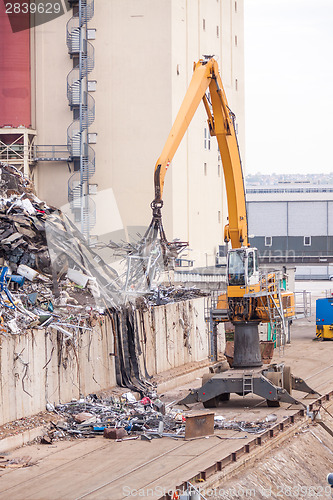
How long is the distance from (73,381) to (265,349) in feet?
31.4

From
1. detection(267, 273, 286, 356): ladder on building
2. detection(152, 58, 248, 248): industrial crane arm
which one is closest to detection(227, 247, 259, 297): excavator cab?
detection(267, 273, 286, 356): ladder on building

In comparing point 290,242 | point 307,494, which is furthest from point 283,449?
point 290,242

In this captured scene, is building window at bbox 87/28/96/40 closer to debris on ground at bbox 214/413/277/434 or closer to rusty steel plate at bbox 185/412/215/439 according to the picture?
debris on ground at bbox 214/413/277/434

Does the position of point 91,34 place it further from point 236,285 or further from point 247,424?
point 247,424

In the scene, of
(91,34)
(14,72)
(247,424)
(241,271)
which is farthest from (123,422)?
(91,34)

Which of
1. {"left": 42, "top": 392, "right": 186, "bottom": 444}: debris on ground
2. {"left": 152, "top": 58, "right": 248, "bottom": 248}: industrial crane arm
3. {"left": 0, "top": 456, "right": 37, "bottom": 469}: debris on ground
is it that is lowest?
{"left": 0, "top": 456, "right": 37, "bottom": 469}: debris on ground

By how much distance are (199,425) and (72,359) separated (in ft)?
15.7

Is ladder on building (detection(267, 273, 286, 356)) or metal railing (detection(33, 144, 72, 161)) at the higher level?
metal railing (detection(33, 144, 72, 161))

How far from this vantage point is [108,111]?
54.9 meters

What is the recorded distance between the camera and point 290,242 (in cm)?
8700

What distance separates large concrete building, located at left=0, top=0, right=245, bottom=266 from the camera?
53.8 m

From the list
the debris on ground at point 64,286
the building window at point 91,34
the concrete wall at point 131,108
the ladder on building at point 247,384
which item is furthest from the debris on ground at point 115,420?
the building window at point 91,34

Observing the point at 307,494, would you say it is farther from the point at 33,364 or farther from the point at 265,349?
the point at 265,349

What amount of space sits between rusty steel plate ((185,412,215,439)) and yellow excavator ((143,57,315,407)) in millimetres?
2930
